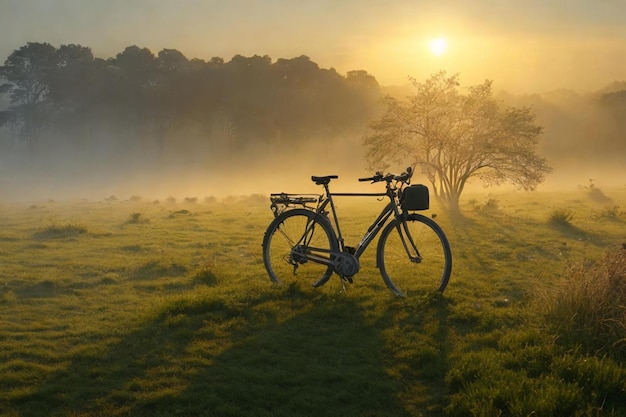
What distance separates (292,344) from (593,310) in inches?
157

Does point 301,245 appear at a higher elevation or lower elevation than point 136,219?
lower

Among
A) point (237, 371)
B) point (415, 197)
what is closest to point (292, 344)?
point (237, 371)

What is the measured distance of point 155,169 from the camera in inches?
2618

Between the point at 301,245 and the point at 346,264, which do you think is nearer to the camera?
the point at 346,264

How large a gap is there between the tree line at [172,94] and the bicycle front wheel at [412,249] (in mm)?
55546

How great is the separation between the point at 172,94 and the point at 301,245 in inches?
2275

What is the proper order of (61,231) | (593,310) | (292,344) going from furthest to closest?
(61,231) < (292,344) < (593,310)

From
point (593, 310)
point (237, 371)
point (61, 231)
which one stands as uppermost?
point (61, 231)

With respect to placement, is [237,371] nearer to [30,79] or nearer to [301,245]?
[301,245]

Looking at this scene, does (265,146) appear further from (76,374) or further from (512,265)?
(76,374)

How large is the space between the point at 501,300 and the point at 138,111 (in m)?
61.0

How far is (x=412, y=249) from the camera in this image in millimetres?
8875

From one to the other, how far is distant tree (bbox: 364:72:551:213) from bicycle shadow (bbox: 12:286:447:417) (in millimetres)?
18634

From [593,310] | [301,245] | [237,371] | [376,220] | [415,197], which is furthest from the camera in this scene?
[301,245]
